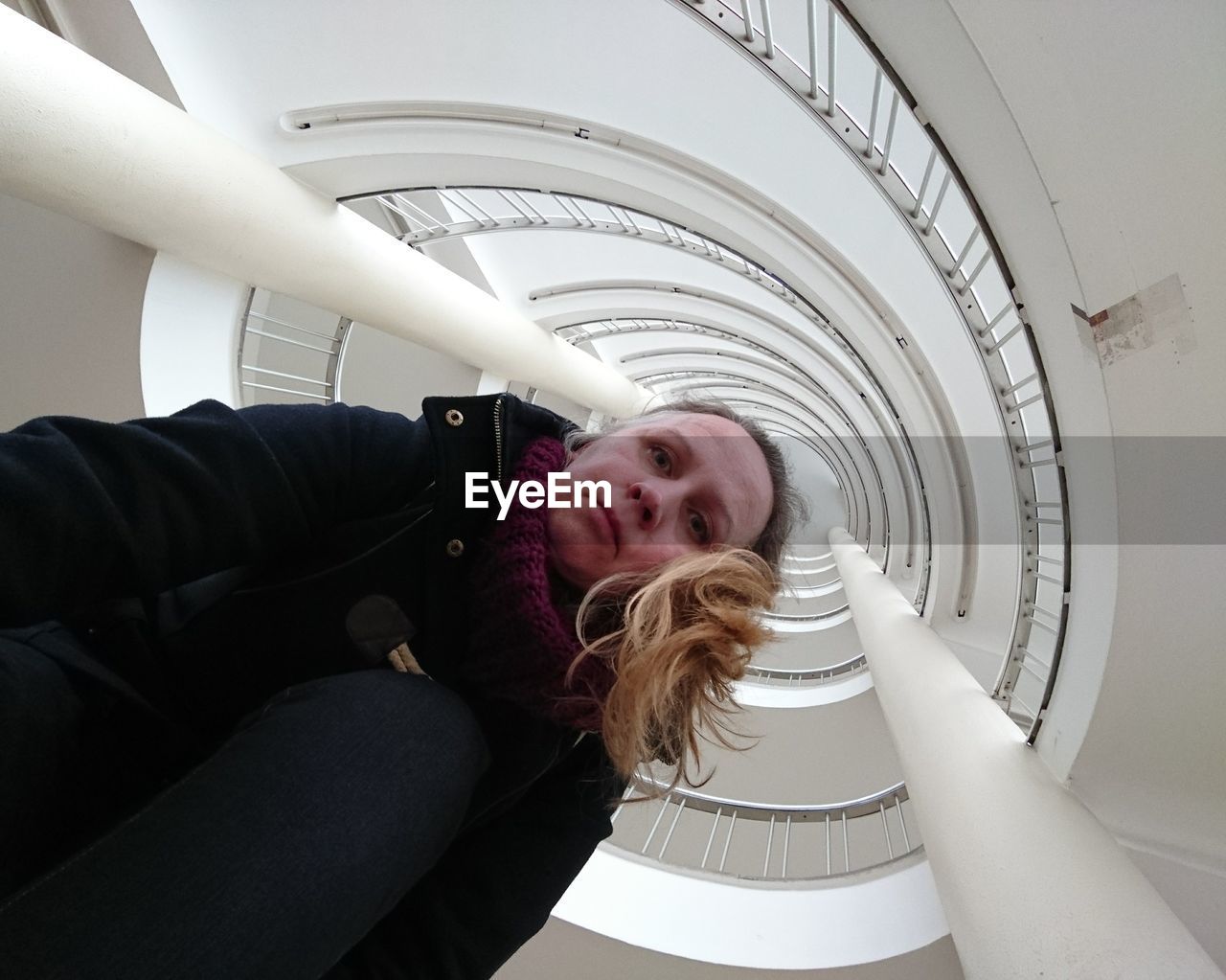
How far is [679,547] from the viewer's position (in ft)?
5.08

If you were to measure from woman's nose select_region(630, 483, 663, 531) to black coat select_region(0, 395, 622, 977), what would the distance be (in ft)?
1.04

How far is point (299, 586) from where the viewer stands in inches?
49.2

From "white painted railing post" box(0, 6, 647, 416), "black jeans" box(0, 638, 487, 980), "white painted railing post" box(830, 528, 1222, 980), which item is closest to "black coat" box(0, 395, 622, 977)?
"black jeans" box(0, 638, 487, 980)

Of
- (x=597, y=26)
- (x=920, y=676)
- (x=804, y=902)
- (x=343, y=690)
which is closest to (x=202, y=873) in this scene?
(x=343, y=690)

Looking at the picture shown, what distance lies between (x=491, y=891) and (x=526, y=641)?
505mm

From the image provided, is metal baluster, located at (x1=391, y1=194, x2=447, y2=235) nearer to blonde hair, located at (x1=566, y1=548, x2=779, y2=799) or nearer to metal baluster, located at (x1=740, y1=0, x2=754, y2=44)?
metal baluster, located at (x1=740, y1=0, x2=754, y2=44)

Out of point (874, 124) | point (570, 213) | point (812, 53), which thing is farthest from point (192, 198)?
point (874, 124)

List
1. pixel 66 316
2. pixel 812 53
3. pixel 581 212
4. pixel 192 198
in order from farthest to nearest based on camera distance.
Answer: pixel 581 212 < pixel 66 316 < pixel 192 198 < pixel 812 53

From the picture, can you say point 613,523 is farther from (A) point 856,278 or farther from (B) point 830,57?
(A) point 856,278

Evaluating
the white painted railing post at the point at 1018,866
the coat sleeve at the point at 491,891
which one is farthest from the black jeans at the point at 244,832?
the white painted railing post at the point at 1018,866

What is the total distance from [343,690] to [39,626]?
694 millimetres

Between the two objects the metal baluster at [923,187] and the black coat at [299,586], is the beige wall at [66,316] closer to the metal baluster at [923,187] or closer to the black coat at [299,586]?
the black coat at [299,586]

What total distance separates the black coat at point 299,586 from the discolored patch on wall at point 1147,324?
1.44 meters

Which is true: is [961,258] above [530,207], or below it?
below
